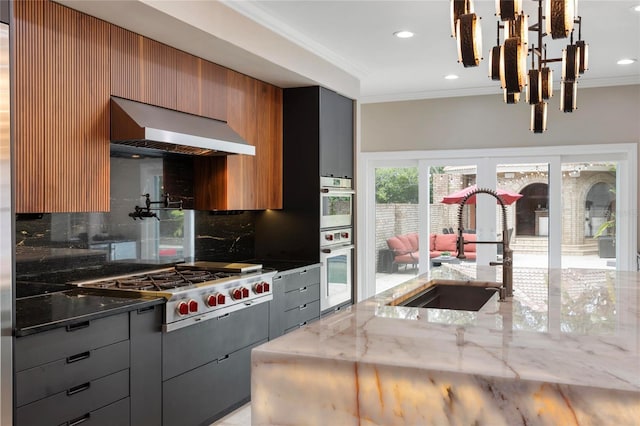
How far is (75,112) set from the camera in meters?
2.87

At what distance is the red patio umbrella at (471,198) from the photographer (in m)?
6.08

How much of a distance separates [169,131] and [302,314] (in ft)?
6.32

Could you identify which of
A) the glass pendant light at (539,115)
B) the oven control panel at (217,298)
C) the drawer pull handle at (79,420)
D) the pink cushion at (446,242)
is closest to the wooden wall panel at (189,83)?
the oven control panel at (217,298)

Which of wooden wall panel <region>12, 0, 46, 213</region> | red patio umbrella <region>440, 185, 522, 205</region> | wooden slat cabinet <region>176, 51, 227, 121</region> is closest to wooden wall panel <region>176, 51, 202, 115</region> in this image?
wooden slat cabinet <region>176, 51, 227, 121</region>

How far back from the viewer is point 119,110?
9.95ft

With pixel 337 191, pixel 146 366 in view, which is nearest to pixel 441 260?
pixel 337 191

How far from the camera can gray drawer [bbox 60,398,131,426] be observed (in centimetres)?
252

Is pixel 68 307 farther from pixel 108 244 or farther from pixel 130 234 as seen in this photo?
pixel 130 234

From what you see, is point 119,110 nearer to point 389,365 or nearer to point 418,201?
point 389,365

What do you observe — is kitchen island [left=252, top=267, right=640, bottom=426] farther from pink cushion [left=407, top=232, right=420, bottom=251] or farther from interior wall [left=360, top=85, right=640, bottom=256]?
pink cushion [left=407, top=232, right=420, bottom=251]

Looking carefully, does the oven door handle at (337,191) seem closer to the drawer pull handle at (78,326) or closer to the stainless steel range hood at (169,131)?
the stainless steel range hood at (169,131)

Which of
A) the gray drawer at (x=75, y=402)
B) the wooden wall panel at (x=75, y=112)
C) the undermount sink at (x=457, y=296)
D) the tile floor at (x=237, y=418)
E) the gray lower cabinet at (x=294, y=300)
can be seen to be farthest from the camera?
the gray lower cabinet at (x=294, y=300)

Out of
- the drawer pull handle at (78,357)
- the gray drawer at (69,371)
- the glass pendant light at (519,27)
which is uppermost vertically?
the glass pendant light at (519,27)

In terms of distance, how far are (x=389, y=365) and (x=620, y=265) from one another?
526 cm
